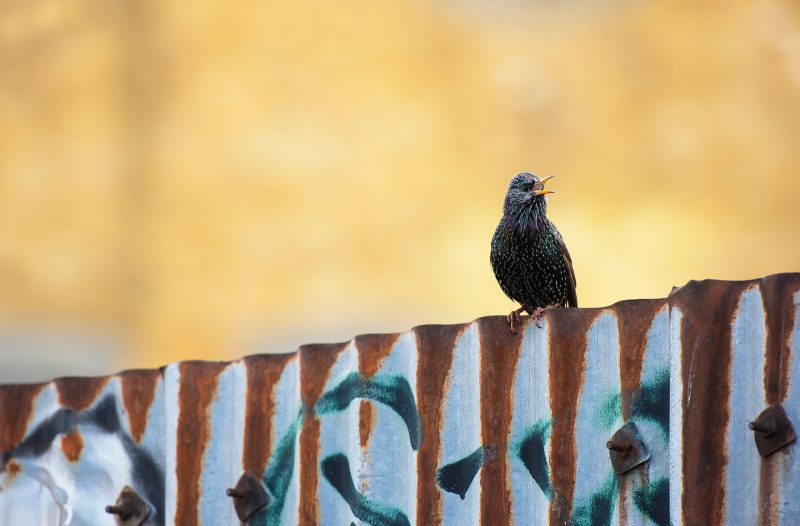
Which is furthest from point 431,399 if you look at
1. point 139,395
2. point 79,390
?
point 79,390

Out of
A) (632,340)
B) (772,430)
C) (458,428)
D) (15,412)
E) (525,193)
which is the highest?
(525,193)

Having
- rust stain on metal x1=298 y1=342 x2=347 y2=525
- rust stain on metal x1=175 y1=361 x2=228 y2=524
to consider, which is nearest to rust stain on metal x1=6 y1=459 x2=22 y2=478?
rust stain on metal x1=175 y1=361 x2=228 y2=524

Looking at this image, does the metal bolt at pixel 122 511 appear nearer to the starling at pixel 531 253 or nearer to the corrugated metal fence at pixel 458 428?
the corrugated metal fence at pixel 458 428

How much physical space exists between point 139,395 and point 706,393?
8.14 ft

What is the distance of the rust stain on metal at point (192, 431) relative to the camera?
424 cm

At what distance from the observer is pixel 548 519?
10.6 ft

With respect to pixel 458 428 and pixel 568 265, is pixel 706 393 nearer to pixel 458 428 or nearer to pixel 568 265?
pixel 458 428

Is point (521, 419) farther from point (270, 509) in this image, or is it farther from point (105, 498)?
point (105, 498)

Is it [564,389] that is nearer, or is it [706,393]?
[706,393]

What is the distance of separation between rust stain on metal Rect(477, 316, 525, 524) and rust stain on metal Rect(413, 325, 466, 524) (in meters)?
0.14

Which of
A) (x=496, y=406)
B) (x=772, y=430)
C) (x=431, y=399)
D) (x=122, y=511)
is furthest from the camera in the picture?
(x=122, y=511)

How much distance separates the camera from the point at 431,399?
11.9ft

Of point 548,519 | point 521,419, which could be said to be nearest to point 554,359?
point 521,419

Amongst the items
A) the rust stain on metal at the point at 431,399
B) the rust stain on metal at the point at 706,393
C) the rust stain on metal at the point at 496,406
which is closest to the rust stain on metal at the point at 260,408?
the rust stain on metal at the point at 431,399
